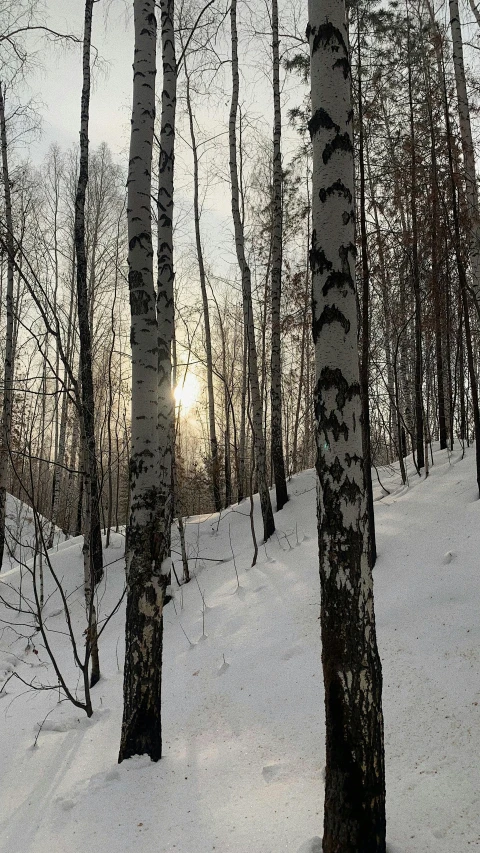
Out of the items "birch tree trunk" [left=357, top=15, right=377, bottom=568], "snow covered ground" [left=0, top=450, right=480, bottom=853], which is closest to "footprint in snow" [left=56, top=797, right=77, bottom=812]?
"snow covered ground" [left=0, top=450, right=480, bottom=853]

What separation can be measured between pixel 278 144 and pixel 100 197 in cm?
896

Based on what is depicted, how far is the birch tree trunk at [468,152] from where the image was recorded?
7.58 meters

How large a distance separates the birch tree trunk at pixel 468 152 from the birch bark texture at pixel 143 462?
534 cm

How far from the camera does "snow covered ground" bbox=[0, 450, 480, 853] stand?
2.70 meters

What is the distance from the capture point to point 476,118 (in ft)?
27.5

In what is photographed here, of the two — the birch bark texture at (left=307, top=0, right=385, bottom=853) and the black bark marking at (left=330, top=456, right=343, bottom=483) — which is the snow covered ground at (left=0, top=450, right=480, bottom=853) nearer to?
the birch bark texture at (left=307, top=0, right=385, bottom=853)

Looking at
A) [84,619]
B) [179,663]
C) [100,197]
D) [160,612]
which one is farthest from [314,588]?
[100,197]

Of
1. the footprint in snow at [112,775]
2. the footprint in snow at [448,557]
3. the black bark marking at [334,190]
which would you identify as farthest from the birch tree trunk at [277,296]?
the black bark marking at [334,190]

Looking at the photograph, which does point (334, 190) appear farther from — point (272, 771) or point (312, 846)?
point (272, 771)

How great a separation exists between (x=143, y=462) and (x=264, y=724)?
86.6 inches

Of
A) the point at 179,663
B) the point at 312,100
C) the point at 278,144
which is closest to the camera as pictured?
the point at 312,100

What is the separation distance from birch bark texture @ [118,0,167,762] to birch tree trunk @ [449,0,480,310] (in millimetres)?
5337

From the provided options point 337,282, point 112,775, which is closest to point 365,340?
point 337,282

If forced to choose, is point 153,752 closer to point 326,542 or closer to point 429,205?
point 326,542
